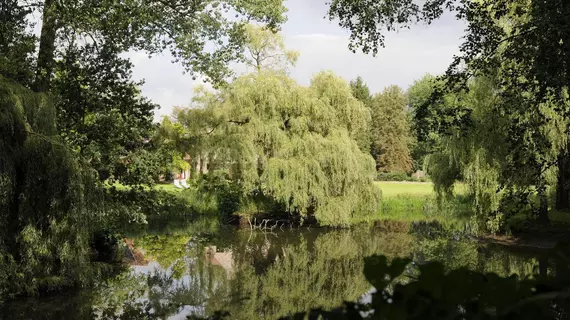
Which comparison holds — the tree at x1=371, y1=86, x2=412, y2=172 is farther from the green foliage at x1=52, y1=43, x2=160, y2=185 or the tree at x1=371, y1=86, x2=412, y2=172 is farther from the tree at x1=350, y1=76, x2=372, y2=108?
the green foliage at x1=52, y1=43, x2=160, y2=185

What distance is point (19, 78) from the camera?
33.6ft

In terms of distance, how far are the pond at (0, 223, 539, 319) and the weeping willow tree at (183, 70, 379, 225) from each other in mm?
1203

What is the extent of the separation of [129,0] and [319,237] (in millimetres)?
10044

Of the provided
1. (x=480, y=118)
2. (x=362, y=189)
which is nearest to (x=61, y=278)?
(x=480, y=118)

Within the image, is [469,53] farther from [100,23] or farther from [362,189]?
[362,189]

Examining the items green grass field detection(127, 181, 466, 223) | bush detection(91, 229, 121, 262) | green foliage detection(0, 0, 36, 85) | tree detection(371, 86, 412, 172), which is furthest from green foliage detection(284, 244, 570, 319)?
tree detection(371, 86, 412, 172)

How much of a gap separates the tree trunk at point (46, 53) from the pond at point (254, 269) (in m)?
4.15

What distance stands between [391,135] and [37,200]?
39.7 meters

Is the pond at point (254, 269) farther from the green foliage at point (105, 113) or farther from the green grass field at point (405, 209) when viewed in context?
the green grass field at point (405, 209)

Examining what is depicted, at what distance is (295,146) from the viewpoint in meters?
18.6

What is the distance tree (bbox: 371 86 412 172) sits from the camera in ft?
150

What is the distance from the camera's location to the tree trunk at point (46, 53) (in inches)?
409

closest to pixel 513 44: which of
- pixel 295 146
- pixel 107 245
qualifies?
pixel 107 245

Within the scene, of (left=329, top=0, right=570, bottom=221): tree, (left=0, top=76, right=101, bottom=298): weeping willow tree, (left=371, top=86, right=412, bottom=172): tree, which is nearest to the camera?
(left=329, top=0, right=570, bottom=221): tree
